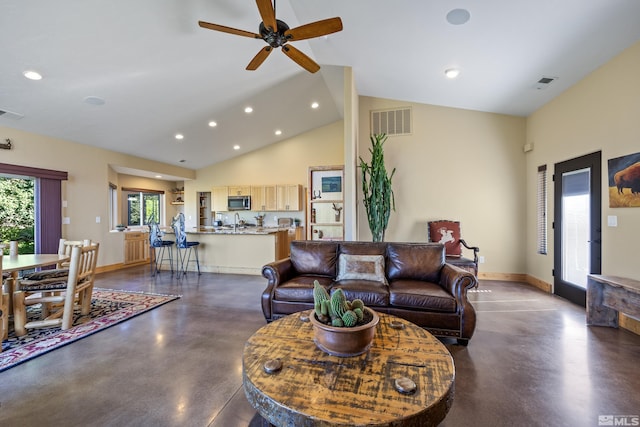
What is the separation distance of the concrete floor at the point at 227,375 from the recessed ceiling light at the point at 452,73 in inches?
129

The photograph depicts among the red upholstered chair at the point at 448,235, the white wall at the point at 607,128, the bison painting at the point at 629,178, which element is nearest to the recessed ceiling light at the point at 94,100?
the red upholstered chair at the point at 448,235

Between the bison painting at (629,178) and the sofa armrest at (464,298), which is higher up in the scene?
the bison painting at (629,178)

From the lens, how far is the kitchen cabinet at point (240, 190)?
808 centimetres

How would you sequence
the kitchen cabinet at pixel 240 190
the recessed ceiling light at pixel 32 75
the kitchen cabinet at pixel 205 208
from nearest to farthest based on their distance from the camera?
the recessed ceiling light at pixel 32 75
the kitchen cabinet at pixel 240 190
the kitchen cabinet at pixel 205 208

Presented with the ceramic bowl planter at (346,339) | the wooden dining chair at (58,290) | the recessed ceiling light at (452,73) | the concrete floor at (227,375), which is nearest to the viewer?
the ceramic bowl planter at (346,339)

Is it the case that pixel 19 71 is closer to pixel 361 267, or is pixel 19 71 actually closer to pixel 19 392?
pixel 19 392

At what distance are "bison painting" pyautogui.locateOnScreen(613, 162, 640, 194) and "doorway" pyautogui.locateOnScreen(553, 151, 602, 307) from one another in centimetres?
29

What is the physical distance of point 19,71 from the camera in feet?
10.7

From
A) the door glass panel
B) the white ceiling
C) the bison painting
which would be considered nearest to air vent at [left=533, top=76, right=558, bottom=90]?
the white ceiling

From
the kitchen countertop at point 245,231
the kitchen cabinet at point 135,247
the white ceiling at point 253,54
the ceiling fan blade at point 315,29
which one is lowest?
the kitchen cabinet at point 135,247

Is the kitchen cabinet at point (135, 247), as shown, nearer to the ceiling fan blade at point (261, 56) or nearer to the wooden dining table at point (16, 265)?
the wooden dining table at point (16, 265)

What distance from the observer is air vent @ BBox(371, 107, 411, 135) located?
522cm

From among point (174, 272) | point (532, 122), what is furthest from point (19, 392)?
point (532, 122)

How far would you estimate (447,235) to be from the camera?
4812 mm
